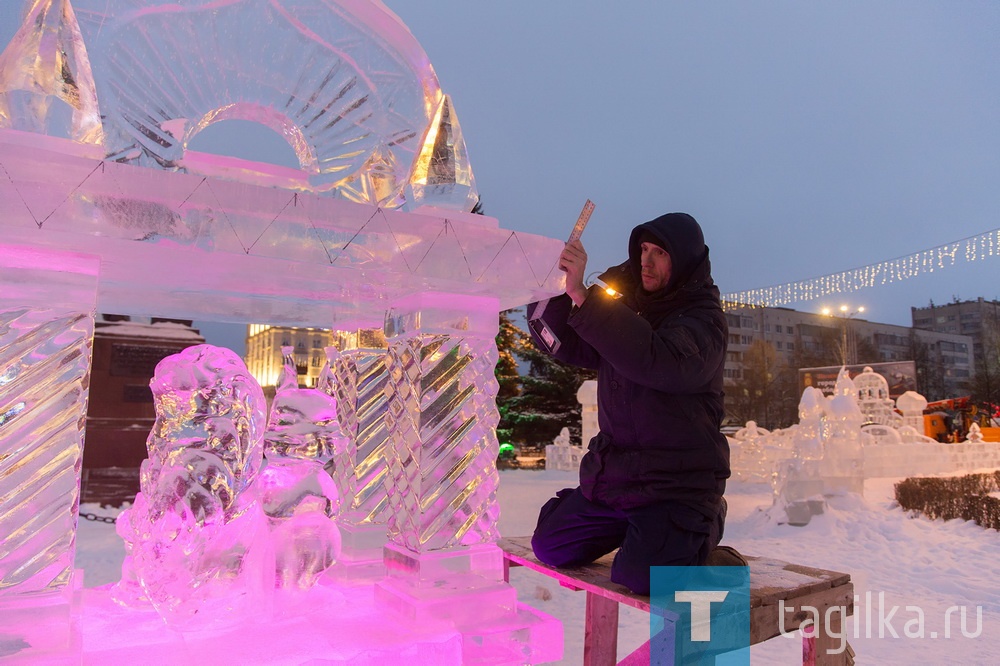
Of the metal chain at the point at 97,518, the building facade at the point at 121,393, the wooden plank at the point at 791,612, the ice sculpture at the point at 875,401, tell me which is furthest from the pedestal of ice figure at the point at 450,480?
the ice sculpture at the point at 875,401

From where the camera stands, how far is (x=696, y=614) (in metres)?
1.79

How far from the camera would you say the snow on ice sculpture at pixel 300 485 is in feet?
5.95

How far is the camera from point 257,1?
189cm

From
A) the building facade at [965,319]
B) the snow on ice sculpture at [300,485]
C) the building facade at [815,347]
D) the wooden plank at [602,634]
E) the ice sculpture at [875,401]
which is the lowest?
the wooden plank at [602,634]

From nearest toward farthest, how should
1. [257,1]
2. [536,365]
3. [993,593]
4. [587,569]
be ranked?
1. [257,1]
2. [587,569]
3. [993,593]
4. [536,365]

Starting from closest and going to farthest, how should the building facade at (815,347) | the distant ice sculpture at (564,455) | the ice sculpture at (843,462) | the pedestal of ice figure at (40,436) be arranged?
the pedestal of ice figure at (40,436) < the ice sculpture at (843,462) < the distant ice sculpture at (564,455) < the building facade at (815,347)

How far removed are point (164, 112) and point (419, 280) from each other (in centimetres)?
88

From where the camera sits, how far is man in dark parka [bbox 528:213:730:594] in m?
1.97

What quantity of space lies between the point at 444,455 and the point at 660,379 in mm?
743

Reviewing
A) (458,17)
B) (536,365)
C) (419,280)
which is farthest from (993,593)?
(458,17)

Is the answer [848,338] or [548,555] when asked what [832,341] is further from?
[548,555]

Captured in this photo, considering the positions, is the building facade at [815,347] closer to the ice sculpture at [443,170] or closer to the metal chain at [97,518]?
the metal chain at [97,518]

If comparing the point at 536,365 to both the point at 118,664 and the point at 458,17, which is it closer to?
the point at 118,664

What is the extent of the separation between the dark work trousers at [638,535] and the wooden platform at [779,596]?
6 centimetres
